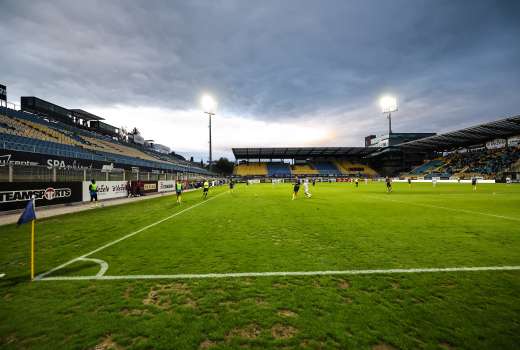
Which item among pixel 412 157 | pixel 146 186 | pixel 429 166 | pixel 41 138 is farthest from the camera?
pixel 412 157

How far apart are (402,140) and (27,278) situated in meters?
97.1

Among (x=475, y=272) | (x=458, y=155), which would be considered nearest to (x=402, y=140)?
(x=458, y=155)

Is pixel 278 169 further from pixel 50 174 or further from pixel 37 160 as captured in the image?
pixel 50 174

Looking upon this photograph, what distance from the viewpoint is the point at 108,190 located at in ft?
65.0

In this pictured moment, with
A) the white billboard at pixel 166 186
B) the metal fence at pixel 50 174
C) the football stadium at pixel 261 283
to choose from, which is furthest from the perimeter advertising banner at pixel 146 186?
the football stadium at pixel 261 283

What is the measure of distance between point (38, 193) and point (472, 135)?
75.3m

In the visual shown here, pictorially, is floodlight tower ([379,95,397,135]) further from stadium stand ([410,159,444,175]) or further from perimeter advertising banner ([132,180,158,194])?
perimeter advertising banner ([132,180,158,194])

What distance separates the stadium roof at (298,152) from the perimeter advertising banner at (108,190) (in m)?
57.5

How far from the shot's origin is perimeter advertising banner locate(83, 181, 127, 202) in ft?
56.7

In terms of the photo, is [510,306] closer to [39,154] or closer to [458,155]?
[39,154]

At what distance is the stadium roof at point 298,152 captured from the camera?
261 ft

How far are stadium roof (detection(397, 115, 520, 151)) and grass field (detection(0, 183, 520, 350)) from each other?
55006 millimetres

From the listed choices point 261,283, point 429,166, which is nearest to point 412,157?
point 429,166

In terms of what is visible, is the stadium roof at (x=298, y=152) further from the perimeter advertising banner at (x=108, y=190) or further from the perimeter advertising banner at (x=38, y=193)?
the perimeter advertising banner at (x=38, y=193)
